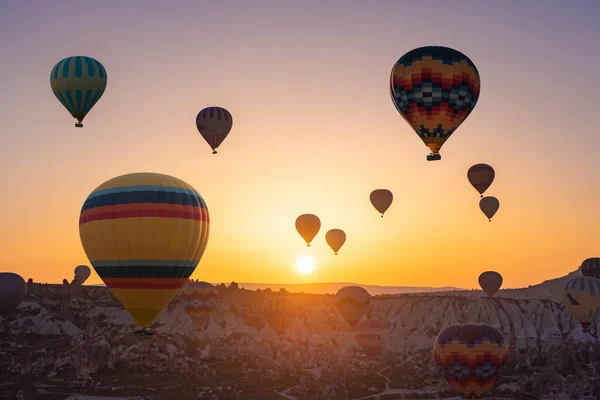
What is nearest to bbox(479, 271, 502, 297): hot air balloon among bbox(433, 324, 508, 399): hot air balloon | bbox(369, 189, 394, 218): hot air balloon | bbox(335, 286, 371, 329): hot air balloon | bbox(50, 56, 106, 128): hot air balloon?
bbox(335, 286, 371, 329): hot air balloon

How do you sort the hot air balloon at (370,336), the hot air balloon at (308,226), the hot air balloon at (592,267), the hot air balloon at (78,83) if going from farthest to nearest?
the hot air balloon at (370,336) < the hot air balloon at (592,267) < the hot air balloon at (308,226) < the hot air balloon at (78,83)

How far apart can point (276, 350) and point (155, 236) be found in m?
68.7

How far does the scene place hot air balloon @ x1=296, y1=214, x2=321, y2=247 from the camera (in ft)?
304

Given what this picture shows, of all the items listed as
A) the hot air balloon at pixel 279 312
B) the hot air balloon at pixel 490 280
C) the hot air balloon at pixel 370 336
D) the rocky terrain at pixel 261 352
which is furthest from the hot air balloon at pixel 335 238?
the hot air balloon at pixel 490 280

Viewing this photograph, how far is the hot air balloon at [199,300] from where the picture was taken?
4222 inches

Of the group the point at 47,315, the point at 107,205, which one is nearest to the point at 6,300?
the point at 47,315

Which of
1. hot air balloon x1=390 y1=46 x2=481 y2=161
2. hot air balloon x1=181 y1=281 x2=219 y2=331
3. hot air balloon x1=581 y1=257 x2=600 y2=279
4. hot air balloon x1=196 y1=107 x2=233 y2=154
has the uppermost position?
hot air balloon x1=581 y1=257 x2=600 y2=279

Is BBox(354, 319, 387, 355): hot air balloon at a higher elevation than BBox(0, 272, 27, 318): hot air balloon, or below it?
higher

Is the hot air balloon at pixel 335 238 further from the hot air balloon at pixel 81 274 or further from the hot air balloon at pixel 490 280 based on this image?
the hot air balloon at pixel 81 274

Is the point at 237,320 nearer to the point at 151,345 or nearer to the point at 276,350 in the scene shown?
the point at 276,350

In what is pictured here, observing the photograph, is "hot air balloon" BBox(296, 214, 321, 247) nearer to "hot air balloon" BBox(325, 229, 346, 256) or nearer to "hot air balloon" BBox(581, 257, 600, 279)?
"hot air balloon" BBox(325, 229, 346, 256)

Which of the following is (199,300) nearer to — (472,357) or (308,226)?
(308,226)

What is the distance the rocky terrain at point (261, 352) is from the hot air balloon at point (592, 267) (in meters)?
9.47

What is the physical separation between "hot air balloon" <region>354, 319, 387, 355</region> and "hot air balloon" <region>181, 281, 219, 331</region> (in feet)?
83.3
